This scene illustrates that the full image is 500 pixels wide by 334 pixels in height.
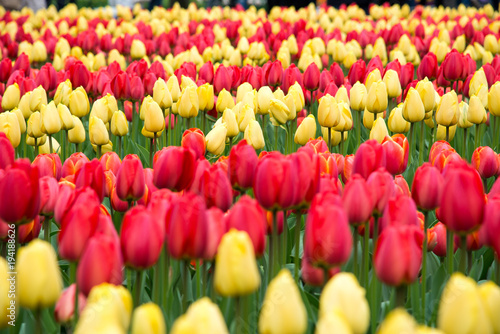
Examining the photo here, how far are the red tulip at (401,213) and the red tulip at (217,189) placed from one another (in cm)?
45

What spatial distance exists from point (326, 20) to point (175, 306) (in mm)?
7279

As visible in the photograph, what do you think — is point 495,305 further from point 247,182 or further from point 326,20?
point 326,20

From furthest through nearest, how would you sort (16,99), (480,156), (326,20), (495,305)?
(326,20) → (16,99) → (480,156) → (495,305)

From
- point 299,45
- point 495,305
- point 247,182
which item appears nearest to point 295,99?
point 247,182

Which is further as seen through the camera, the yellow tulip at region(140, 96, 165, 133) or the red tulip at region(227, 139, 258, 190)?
the yellow tulip at region(140, 96, 165, 133)

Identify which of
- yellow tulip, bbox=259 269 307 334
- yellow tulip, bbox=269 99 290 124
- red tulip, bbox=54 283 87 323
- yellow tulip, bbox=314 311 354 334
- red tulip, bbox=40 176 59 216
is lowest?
red tulip, bbox=54 283 87 323

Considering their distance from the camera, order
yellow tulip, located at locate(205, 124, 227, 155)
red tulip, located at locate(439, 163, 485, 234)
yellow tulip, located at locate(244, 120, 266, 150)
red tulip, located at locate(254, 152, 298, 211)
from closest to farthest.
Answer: red tulip, located at locate(439, 163, 485, 234) < red tulip, located at locate(254, 152, 298, 211) < yellow tulip, located at locate(205, 124, 227, 155) < yellow tulip, located at locate(244, 120, 266, 150)

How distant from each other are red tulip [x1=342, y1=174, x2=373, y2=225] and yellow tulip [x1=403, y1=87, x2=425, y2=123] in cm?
140

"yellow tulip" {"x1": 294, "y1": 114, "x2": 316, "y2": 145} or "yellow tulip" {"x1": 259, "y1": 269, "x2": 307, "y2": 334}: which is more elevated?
"yellow tulip" {"x1": 259, "y1": 269, "x2": 307, "y2": 334}

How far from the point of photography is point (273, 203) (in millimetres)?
1726

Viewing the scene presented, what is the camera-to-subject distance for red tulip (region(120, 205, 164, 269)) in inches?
58.2

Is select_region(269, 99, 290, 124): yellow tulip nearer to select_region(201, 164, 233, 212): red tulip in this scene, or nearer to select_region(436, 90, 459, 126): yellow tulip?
select_region(436, 90, 459, 126): yellow tulip

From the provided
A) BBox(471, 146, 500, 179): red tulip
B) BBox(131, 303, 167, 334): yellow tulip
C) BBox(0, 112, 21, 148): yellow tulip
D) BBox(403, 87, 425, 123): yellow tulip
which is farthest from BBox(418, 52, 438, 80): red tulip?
BBox(131, 303, 167, 334): yellow tulip

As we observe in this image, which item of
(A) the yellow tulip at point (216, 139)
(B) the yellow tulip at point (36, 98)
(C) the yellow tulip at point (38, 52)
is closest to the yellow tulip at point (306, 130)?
(A) the yellow tulip at point (216, 139)
